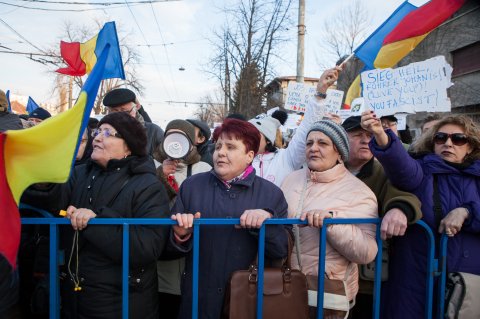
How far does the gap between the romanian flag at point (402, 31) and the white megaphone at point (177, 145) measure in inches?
73.0

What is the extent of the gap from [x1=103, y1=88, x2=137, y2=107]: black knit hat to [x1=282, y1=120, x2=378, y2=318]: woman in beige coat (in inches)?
91.6

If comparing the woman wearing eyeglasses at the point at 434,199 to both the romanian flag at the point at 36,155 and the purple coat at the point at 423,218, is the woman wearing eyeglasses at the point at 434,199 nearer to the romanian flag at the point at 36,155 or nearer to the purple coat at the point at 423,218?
the purple coat at the point at 423,218

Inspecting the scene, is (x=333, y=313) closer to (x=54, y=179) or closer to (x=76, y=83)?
(x=54, y=179)

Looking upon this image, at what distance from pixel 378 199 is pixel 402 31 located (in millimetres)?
1565

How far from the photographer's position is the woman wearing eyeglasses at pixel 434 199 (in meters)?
2.12

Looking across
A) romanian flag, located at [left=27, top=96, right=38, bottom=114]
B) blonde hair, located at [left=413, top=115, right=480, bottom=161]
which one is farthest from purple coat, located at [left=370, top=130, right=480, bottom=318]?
romanian flag, located at [left=27, top=96, right=38, bottom=114]

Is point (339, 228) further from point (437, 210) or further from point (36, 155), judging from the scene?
point (36, 155)

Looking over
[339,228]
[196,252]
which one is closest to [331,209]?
[339,228]

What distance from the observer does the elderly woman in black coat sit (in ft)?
6.65

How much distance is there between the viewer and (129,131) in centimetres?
234

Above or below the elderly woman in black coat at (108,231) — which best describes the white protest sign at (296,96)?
above

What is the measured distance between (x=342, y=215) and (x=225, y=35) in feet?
55.2

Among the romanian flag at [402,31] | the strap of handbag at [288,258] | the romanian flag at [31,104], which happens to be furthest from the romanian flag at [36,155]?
the romanian flag at [31,104]

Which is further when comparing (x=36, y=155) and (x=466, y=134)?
(x=466, y=134)
